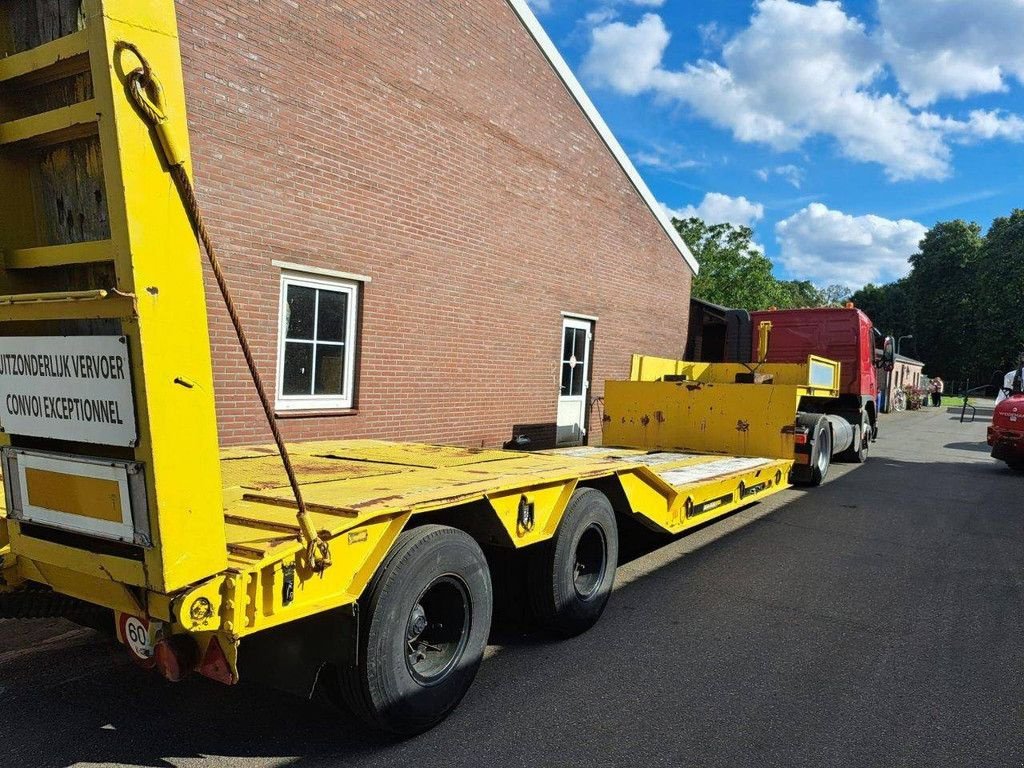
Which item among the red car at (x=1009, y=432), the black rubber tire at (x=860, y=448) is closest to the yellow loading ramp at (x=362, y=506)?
the black rubber tire at (x=860, y=448)

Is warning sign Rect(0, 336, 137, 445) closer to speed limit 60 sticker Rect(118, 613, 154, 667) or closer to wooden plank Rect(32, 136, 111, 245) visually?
wooden plank Rect(32, 136, 111, 245)

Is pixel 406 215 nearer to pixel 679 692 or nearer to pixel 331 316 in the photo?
pixel 331 316

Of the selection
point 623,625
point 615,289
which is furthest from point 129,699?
point 615,289

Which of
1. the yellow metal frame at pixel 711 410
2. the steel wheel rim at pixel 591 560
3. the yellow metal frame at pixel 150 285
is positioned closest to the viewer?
the yellow metal frame at pixel 150 285

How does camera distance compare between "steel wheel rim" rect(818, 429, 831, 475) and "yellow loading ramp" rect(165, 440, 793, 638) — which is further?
"steel wheel rim" rect(818, 429, 831, 475)

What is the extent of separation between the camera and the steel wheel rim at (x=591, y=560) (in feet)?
14.2

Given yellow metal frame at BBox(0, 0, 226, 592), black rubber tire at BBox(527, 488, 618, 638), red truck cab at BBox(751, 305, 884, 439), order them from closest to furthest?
yellow metal frame at BBox(0, 0, 226, 592), black rubber tire at BBox(527, 488, 618, 638), red truck cab at BBox(751, 305, 884, 439)

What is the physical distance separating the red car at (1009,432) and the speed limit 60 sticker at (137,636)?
43.3ft

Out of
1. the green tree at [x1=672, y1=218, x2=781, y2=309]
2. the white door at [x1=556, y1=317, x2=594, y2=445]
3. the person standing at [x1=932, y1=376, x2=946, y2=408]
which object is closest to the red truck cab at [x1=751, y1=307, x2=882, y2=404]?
the white door at [x1=556, y1=317, x2=594, y2=445]

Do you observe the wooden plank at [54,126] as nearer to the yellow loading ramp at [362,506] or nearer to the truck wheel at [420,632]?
the yellow loading ramp at [362,506]

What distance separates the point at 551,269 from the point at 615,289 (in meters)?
2.01

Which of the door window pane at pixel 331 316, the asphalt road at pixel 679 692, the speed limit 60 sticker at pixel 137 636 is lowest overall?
the asphalt road at pixel 679 692

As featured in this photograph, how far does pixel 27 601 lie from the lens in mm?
2906

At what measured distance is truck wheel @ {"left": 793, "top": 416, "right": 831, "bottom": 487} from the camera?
9442 millimetres
